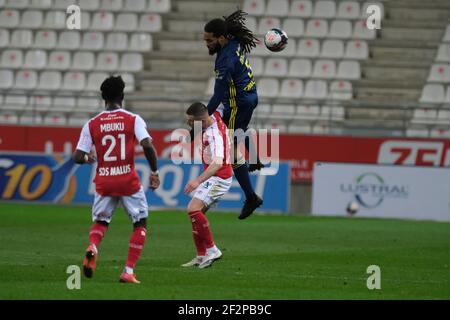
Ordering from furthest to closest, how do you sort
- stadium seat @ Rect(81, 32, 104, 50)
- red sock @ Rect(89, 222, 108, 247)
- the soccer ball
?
stadium seat @ Rect(81, 32, 104, 50) → the soccer ball → red sock @ Rect(89, 222, 108, 247)

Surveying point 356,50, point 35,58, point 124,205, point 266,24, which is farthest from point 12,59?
point 124,205

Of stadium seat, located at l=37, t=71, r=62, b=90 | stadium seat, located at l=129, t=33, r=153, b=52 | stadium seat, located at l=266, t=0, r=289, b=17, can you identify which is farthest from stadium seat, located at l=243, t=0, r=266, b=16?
stadium seat, located at l=37, t=71, r=62, b=90

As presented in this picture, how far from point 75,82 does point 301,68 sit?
6.39m

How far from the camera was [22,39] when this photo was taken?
32.9 metres

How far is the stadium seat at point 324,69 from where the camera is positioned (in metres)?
30.4

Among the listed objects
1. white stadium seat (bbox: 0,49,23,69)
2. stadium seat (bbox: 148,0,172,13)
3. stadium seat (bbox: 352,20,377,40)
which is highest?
stadium seat (bbox: 148,0,172,13)

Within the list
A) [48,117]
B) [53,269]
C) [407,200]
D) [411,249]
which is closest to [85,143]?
[53,269]

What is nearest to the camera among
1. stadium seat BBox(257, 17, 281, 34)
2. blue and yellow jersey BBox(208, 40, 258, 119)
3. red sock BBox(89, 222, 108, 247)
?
red sock BBox(89, 222, 108, 247)

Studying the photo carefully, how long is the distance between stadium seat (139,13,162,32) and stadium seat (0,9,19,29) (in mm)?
3795

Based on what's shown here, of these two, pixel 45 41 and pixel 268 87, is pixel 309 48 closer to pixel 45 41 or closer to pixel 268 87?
pixel 268 87

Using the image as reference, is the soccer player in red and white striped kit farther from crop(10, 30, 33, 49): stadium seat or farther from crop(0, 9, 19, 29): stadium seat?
crop(0, 9, 19, 29): stadium seat

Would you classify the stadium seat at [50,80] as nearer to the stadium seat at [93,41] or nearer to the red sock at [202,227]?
the stadium seat at [93,41]

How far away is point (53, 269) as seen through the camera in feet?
40.5

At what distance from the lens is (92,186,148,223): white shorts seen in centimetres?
1102
